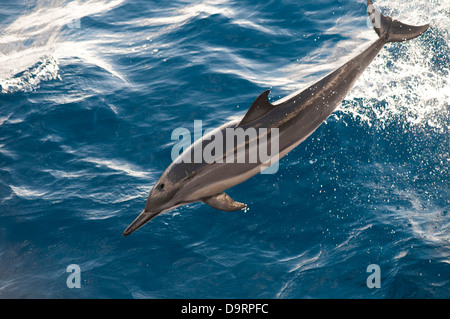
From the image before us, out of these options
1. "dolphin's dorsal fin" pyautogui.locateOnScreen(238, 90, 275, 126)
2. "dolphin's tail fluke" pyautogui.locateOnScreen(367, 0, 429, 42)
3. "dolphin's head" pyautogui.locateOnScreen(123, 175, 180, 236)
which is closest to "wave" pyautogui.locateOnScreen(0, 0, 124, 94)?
"dolphin's head" pyautogui.locateOnScreen(123, 175, 180, 236)

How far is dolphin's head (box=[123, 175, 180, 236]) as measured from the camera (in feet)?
21.3

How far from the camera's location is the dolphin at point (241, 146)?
20.8ft

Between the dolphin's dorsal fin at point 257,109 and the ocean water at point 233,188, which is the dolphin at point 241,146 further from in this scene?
the ocean water at point 233,188

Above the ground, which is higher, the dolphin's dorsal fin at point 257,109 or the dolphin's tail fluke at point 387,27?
the dolphin's tail fluke at point 387,27

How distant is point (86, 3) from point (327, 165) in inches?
493

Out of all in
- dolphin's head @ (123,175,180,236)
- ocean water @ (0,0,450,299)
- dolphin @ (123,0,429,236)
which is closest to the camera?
dolphin @ (123,0,429,236)

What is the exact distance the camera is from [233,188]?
399 inches

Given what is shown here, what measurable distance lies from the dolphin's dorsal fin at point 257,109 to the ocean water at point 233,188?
3.20 metres

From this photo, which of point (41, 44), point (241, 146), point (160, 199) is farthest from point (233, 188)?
point (41, 44)

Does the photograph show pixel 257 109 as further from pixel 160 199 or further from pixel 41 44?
pixel 41 44

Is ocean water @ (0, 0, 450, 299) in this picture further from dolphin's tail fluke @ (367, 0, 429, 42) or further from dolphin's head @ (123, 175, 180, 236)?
dolphin's tail fluke @ (367, 0, 429, 42)

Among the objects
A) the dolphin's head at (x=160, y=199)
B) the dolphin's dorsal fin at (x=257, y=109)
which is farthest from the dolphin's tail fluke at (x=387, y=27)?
the dolphin's head at (x=160, y=199)
